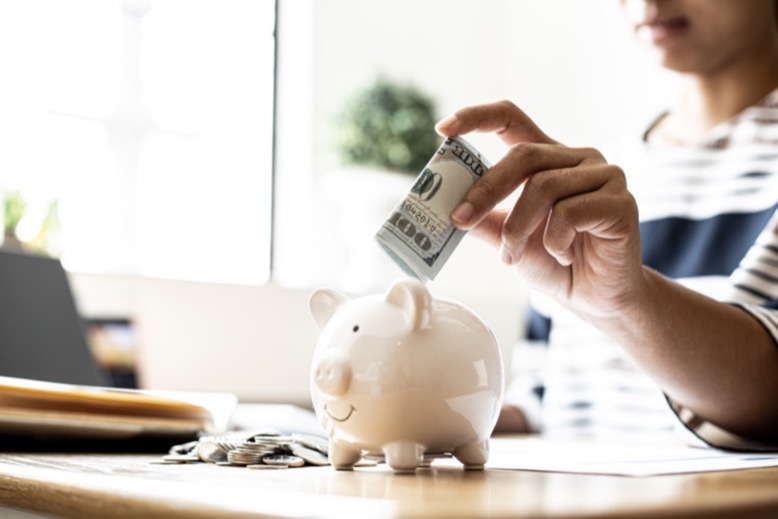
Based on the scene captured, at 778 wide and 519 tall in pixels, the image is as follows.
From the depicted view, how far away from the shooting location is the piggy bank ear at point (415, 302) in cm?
56

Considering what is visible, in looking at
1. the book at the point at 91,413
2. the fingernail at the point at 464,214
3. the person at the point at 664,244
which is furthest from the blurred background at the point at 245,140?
the fingernail at the point at 464,214

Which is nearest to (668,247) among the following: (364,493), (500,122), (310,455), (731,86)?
(731,86)

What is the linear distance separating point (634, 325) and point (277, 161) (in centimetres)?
221

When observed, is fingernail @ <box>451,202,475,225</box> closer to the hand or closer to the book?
the hand

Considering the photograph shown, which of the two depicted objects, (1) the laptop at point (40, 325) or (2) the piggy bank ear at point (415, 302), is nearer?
(2) the piggy bank ear at point (415, 302)

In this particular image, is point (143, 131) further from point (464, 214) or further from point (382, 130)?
point (464, 214)

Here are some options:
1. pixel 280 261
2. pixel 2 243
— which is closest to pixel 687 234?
pixel 2 243

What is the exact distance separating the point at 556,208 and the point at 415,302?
19cm

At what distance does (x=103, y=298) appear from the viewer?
2068 millimetres

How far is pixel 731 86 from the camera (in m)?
1.46

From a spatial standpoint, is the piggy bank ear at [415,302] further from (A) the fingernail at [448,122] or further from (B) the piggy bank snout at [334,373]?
(A) the fingernail at [448,122]

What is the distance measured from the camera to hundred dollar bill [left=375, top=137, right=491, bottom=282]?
0.63 metres

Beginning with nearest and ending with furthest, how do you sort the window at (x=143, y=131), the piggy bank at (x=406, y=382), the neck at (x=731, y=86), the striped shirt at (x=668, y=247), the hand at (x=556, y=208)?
the piggy bank at (x=406, y=382)
the hand at (x=556, y=208)
the striped shirt at (x=668, y=247)
the neck at (x=731, y=86)
the window at (x=143, y=131)

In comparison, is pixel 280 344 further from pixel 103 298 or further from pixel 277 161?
pixel 277 161
